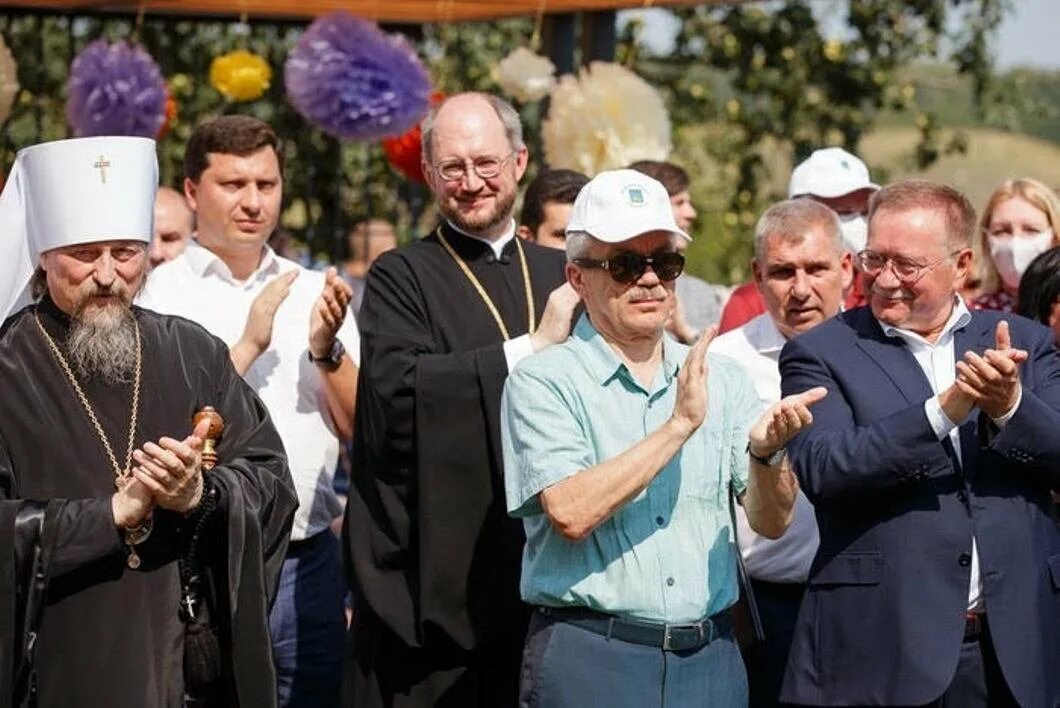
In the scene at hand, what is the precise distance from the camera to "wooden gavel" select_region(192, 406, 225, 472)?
5.29m

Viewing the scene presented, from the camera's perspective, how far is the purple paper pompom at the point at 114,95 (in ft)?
28.7

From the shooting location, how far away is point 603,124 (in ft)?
28.4

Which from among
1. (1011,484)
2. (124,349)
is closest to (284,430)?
(124,349)

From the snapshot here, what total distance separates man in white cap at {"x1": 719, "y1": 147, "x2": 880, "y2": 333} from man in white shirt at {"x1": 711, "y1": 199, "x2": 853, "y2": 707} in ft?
2.76

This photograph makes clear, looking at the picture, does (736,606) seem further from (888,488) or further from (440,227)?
(440,227)

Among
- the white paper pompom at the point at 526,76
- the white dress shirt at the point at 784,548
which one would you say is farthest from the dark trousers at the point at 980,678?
the white paper pompom at the point at 526,76

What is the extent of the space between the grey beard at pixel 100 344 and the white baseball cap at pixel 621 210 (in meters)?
1.15

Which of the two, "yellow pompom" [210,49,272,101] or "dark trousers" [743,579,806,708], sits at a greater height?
"yellow pompom" [210,49,272,101]

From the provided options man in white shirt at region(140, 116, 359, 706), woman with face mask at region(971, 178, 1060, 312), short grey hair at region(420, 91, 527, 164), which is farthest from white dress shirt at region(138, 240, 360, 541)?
woman with face mask at region(971, 178, 1060, 312)

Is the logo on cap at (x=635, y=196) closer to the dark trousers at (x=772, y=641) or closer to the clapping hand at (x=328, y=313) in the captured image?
the clapping hand at (x=328, y=313)

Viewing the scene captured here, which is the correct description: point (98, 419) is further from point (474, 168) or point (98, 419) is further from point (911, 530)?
point (911, 530)

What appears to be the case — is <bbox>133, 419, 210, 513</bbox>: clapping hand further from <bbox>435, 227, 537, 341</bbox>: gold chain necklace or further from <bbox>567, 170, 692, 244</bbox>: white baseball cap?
<bbox>435, 227, 537, 341</bbox>: gold chain necklace

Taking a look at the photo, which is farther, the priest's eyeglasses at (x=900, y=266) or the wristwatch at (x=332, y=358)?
the wristwatch at (x=332, y=358)

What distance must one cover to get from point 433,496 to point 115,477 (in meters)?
0.97
